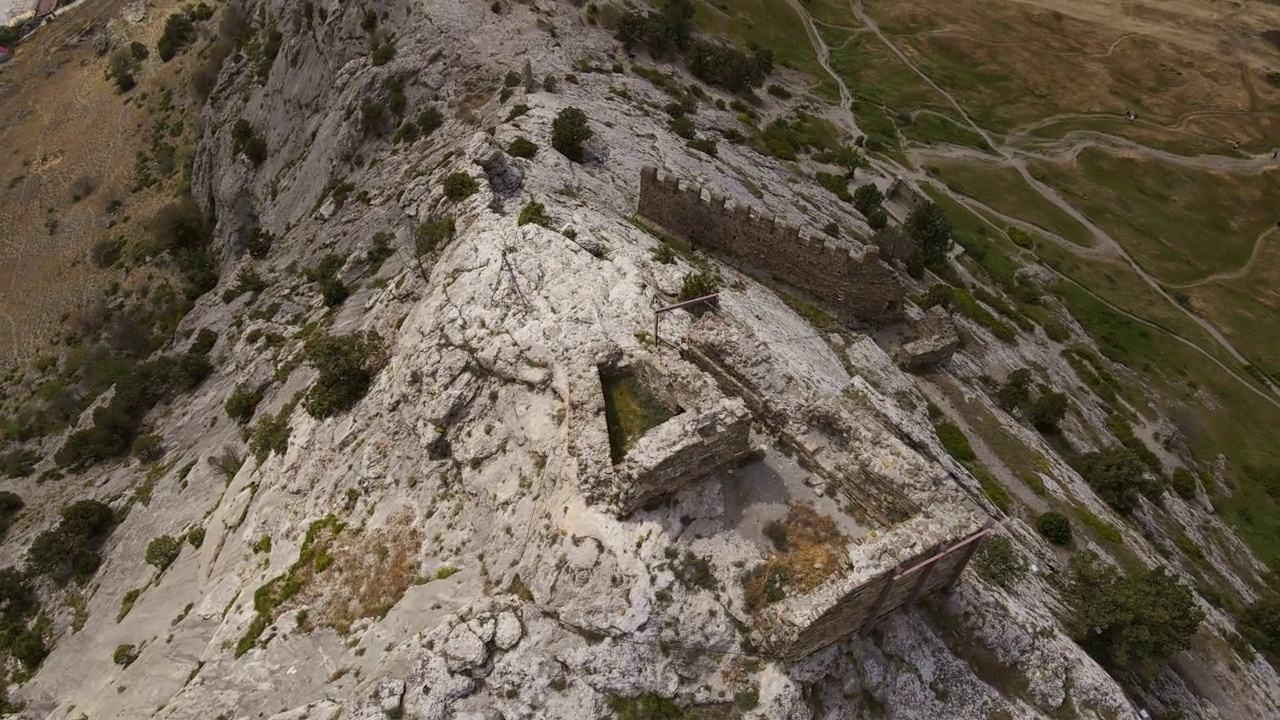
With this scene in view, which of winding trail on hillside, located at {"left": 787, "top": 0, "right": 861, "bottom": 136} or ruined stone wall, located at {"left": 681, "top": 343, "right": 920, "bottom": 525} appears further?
winding trail on hillside, located at {"left": 787, "top": 0, "right": 861, "bottom": 136}

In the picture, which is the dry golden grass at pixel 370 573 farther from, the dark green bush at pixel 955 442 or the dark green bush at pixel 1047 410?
the dark green bush at pixel 1047 410

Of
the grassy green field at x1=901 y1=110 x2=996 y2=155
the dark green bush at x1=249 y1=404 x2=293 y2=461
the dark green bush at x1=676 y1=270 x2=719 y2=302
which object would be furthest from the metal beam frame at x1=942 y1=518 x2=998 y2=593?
the grassy green field at x1=901 y1=110 x2=996 y2=155

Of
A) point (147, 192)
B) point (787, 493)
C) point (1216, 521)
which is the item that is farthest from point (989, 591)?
point (147, 192)

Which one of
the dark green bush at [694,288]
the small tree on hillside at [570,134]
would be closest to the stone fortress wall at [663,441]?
the dark green bush at [694,288]

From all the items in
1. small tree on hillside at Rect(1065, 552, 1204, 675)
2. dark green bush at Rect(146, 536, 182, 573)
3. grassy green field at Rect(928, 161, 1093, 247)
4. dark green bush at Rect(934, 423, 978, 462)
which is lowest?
grassy green field at Rect(928, 161, 1093, 247)

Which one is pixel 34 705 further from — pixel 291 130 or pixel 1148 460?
pixel 1148 460

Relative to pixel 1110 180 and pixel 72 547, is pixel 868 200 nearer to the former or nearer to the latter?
pixel 1110 180

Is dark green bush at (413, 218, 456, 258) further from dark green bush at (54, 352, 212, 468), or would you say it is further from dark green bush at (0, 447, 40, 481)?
dark green bush at (0, 447, 40, 481)
